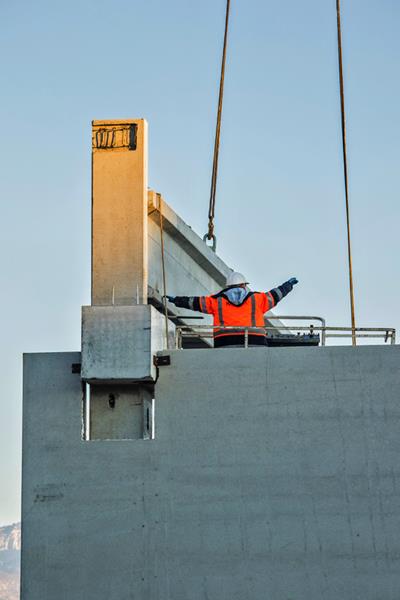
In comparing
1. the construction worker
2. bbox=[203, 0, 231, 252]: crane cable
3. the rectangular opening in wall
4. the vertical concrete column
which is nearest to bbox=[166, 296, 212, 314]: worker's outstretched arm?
the construction worker

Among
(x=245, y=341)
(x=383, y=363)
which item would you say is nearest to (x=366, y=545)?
(x=383, y=363)

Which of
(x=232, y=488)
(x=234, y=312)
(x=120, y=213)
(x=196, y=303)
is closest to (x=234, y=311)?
(x=234, y=312)

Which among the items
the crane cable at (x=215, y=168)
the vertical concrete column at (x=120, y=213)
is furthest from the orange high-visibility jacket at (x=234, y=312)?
the crane cable at (x=215, y=168)

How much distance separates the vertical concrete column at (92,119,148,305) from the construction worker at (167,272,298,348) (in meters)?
0.98

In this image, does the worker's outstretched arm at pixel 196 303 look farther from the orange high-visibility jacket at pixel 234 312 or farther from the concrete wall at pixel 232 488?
the concrete wall at pixel 232 488

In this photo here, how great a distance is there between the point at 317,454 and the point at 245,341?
1.51 meters

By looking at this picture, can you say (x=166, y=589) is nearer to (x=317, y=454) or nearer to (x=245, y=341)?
(x=317, y=454)

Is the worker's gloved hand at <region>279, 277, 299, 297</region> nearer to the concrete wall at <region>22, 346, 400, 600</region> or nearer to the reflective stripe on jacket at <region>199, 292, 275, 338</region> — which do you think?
the reflective stripe on jacket at <region>199, 292, 275, 338</region>

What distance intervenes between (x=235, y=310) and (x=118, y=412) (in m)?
1.87

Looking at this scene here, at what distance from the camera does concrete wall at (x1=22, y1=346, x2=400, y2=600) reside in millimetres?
10984

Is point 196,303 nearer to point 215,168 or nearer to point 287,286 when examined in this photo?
point 287,286

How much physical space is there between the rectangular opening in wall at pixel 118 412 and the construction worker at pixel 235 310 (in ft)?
4.24

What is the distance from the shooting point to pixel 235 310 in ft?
43.0

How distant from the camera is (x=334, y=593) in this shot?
10938mm
